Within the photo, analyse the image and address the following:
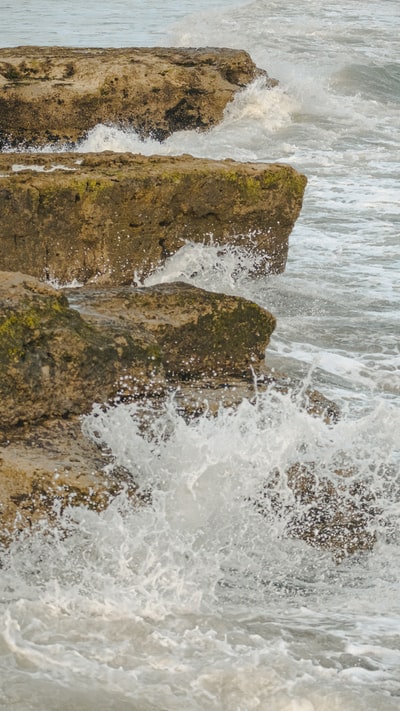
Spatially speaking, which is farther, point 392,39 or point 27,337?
point 392,39

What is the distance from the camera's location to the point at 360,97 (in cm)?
1778

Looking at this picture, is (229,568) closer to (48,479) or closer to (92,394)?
(48,479)

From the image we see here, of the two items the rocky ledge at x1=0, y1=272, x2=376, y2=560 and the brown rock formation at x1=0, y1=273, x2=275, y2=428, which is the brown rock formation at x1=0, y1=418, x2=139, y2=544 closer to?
the rocky ledge at x1=0, y1=272, x2=376, y2=560

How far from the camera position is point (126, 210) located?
7.27m

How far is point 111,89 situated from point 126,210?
6.30 m

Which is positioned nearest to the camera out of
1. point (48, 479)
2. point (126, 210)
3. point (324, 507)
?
point (48, 479)

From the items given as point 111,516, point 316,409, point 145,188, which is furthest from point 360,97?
point 111,516

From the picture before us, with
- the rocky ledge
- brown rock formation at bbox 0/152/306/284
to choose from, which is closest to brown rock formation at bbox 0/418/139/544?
the rocky ledge

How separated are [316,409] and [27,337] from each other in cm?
151

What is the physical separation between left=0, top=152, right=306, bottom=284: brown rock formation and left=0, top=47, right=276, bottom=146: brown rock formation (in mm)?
5294

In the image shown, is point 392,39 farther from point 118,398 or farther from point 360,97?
point 118,398

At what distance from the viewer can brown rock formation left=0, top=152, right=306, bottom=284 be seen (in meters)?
7.02

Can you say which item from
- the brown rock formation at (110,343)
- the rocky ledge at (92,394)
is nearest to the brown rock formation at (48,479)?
the rocky ledge at (92,394)

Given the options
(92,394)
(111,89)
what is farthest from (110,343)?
(111,89)
